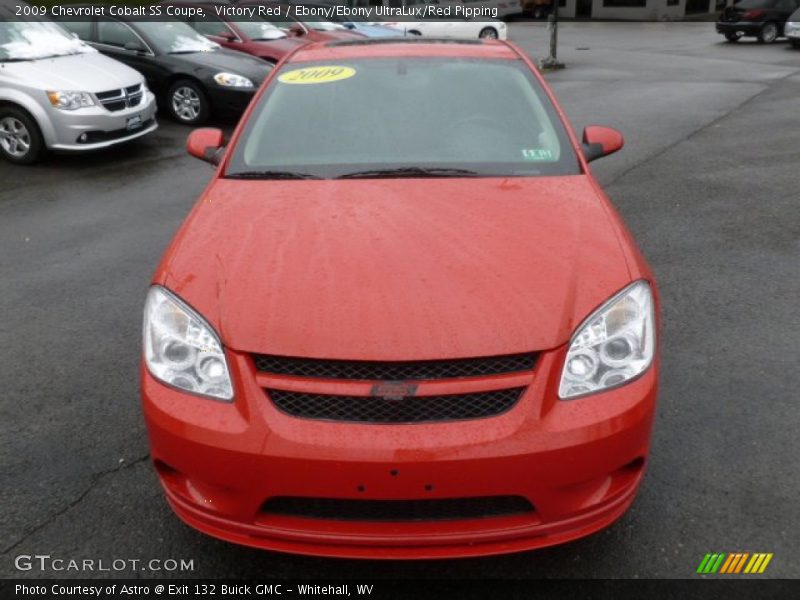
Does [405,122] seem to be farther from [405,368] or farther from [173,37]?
[173,37]

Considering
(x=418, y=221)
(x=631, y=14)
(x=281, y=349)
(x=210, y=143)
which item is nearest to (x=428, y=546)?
(x=281, y=349)

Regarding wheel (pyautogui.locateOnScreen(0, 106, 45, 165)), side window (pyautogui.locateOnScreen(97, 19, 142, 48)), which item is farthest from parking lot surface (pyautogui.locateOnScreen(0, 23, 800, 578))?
side window (pyautogui.locateOnScreen(97, 19, 142, 48))

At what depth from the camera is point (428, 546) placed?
228 cm

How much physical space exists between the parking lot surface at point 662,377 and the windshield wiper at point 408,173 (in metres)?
1.47

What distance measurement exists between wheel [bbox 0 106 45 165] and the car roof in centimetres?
556

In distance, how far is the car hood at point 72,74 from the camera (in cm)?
861

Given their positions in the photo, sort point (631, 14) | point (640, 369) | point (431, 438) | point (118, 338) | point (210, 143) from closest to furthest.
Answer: point (431, 438) → point (640, 369) → point (210, 143) → point (118, 338) → point (631, 14)

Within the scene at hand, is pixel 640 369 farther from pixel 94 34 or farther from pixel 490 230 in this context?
pixel 94 34

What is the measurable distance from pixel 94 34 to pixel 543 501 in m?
11.8

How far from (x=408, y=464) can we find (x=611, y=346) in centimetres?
78

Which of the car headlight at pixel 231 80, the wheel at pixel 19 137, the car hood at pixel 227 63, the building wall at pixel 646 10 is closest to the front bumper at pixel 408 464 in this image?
the wheel at pixel 19 137

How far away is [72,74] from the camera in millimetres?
8828

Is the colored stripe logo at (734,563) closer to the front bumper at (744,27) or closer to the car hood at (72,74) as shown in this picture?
the car hood at (72,74)

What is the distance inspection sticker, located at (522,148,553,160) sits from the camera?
3.51m
